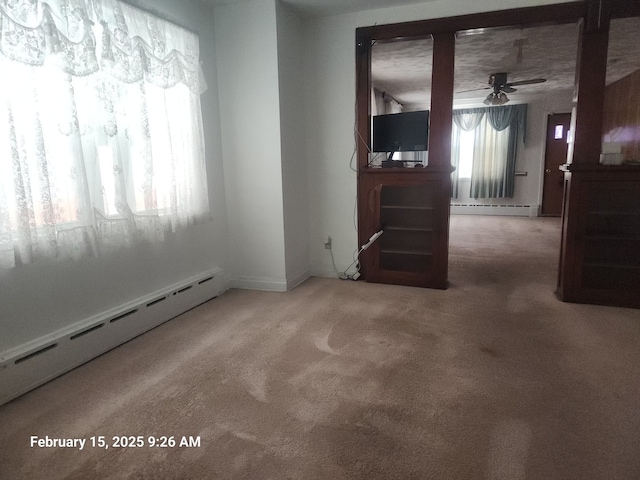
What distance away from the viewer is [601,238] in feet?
10.3

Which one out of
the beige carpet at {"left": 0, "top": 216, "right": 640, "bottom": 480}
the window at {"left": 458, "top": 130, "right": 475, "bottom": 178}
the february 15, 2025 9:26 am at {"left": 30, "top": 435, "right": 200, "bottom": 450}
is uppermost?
the window at {"left": 458, "top": 130, "right": 475, "bottom": 178}

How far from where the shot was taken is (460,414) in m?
1.76

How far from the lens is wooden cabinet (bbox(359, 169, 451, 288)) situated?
3561mm

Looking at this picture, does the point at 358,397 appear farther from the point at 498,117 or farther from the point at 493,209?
the point at 498,117

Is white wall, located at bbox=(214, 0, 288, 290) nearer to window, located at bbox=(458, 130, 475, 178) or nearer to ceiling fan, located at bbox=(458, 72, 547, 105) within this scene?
ceiling fan, located at bbox=(458, 72, 547, 105)

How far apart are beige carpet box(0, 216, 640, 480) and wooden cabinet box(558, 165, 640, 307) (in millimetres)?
192

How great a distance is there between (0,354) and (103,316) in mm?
560

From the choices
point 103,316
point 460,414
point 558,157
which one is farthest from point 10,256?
point 558,157

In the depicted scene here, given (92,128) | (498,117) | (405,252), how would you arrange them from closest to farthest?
(92,128), (405,252), (498,117)

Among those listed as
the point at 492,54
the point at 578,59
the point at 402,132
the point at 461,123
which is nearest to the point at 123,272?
the point at 402,132

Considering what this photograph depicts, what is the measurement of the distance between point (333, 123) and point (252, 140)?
→ 2.80 ft

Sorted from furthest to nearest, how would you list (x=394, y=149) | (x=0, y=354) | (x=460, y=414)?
(x=394, y=149), (x=0, y=354), (x=460, y=414)

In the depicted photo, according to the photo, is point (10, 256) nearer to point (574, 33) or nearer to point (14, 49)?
point (14, 49)

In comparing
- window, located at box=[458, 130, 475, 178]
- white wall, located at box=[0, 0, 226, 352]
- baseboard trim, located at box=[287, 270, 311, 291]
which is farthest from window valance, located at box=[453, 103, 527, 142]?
white wall, located at box=[0, 0, 226, 352]
